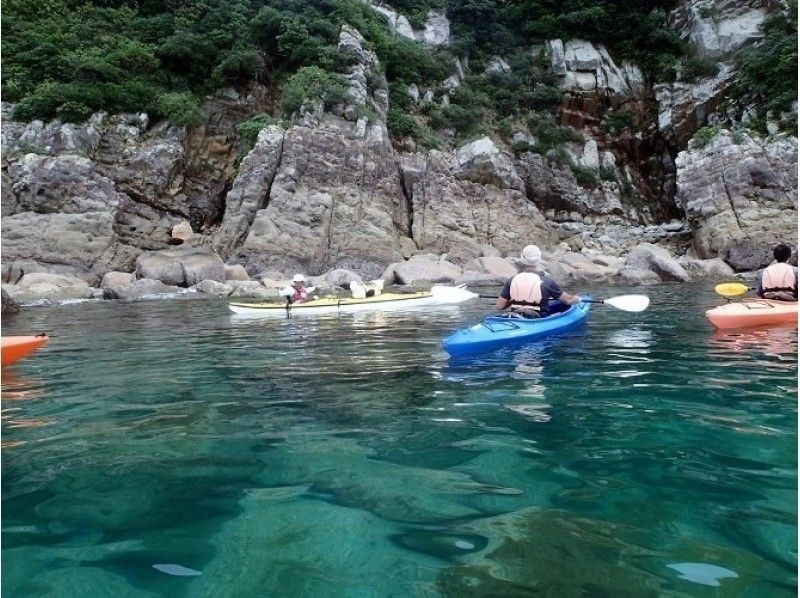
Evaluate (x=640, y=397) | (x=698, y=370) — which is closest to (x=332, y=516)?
(x=640, y=397)

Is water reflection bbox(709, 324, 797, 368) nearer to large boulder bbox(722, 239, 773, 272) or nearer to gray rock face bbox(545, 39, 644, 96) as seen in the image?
large boulder bbox(722, 239, 773, 272)

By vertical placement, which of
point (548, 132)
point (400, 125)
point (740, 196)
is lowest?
point (740, 196)

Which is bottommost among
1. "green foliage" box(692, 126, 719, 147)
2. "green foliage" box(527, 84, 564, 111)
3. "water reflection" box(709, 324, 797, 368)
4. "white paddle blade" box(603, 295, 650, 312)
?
"water reflection" box(709, 324, 797, 368)

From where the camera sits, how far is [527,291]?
6.82 metres

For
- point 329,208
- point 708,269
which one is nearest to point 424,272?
point 329,208

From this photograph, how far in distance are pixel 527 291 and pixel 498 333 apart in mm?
862

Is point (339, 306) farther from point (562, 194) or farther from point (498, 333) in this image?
point (562, 194)

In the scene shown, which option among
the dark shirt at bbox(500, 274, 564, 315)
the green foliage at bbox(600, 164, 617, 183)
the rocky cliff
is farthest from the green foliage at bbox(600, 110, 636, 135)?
the dark shirt at bbox(500, 274, 564, 315)

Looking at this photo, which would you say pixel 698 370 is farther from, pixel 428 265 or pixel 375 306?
pixel 428 265

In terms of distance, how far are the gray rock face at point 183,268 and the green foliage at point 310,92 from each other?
7.56 m

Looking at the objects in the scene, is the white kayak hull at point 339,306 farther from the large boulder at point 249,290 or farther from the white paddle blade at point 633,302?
the large boulder at point 249,290

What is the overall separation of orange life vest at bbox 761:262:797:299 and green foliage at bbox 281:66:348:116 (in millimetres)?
19431

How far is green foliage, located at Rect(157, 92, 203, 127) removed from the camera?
82.4 feet

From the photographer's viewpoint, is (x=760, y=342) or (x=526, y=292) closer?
(x=760, y=342)
